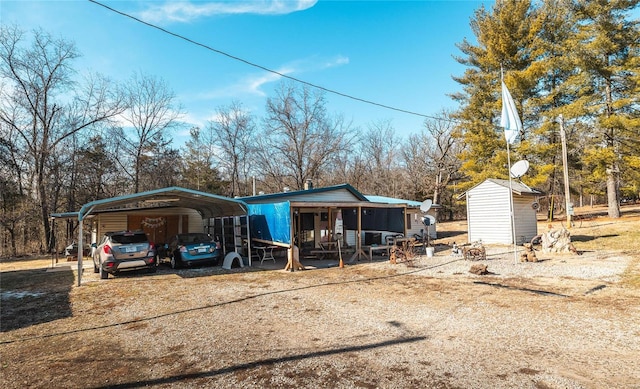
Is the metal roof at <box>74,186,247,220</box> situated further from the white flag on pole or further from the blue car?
the white flag on pole

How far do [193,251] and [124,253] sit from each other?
219 cm

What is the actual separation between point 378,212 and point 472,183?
12.2 m

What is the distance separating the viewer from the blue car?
1181 cm

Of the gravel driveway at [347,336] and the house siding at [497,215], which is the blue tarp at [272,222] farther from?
the house siding at [497,215]

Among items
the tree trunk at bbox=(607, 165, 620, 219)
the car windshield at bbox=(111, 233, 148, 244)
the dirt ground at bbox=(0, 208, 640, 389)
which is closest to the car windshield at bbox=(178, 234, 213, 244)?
the car windshield at bbox=(111, 233, 148, 244)

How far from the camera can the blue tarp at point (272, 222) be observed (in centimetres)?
1173

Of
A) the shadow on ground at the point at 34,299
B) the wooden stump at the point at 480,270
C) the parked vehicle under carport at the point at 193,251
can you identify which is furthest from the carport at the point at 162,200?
the wooden stump at the point at 480,270

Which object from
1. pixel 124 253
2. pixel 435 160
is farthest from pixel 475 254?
pixel 435 160

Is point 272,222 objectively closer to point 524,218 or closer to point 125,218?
point 125,218

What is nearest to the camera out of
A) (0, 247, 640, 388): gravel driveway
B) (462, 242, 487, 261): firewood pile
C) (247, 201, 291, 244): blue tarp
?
(0, 247, 640, 388): gravel driveway

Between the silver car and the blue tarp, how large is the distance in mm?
4093

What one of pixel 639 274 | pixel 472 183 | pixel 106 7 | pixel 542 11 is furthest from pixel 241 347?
pixel 542 11

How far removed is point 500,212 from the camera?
1578 centimetres

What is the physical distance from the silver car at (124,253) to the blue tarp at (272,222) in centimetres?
409
